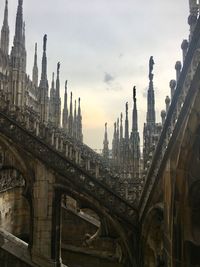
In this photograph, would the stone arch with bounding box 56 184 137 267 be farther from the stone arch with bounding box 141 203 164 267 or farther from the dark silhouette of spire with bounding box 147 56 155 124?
the dark silhouette of spire with bounding box 147 56 155 124

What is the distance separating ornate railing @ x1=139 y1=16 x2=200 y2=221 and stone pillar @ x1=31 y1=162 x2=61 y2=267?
130 inches

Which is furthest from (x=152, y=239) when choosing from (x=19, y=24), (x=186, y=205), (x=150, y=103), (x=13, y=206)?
(x=19, y=24)

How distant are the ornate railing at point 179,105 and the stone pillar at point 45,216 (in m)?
3.30

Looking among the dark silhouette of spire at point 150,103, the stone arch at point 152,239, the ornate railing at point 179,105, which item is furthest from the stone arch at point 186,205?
the dark silhouette of spire at point 150,103

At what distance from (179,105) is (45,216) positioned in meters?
6.16

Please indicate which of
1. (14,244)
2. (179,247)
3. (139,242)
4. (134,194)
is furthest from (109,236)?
(179,247)

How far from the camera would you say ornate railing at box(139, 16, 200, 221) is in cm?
597

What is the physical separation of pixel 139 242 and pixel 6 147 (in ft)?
15.3

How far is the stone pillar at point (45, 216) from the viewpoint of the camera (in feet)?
37.6

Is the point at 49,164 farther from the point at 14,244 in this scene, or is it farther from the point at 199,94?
the point at 199,94

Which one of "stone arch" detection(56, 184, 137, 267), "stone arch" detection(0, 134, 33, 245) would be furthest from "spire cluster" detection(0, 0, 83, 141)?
"stone arch" detection(56, 184, 137, 267)

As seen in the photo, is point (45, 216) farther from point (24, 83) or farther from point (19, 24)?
point (24, 83)

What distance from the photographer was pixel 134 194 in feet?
43.8

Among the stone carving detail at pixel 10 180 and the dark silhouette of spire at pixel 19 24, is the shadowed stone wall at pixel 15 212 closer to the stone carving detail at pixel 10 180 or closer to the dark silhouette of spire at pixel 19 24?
the stone carving detail at pixel 10 180
